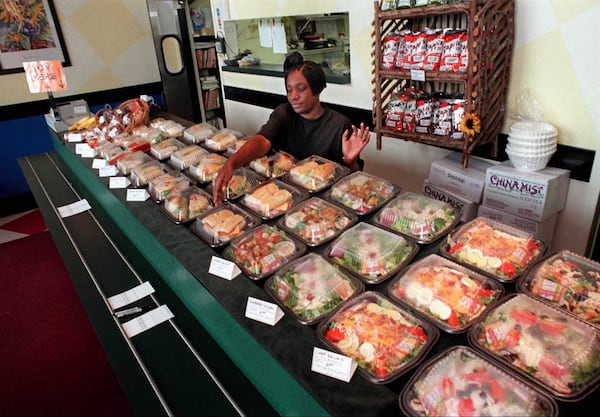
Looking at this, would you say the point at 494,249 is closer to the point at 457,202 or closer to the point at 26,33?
the point at 457,202

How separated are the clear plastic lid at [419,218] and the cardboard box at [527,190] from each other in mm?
919

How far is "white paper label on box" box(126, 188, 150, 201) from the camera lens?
1915 millimetres

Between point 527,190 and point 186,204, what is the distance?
174 centimetres

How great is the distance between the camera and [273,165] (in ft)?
6.77

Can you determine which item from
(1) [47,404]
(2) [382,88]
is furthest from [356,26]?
(1) [47,404]

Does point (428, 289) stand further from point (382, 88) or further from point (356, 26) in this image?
point (356, 26)

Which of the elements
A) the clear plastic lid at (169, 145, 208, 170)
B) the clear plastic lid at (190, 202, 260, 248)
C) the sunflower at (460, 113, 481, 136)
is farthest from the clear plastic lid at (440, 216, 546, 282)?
the clear plastic lid at (169, 145, 208, 170)

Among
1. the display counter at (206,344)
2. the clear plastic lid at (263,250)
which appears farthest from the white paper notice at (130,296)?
the clear plastic lid at (263,250)

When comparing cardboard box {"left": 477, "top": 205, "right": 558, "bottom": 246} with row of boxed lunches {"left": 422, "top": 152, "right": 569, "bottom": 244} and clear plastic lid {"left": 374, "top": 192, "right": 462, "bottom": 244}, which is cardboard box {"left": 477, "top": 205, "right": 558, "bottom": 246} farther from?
clear plastic lid {"left": 374, "top": 192, "right": 462, "bottom": 244}

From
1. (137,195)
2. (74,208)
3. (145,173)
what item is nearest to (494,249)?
(137,195)

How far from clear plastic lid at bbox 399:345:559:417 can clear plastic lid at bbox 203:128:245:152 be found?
182 cm

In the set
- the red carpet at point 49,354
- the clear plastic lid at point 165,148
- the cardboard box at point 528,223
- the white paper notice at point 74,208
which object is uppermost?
the clear plastic lid at point 165,148

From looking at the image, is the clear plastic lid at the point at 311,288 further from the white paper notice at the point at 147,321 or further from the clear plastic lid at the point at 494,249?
the white paper notice at the point at 147,321

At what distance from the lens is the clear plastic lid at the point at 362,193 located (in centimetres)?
161
